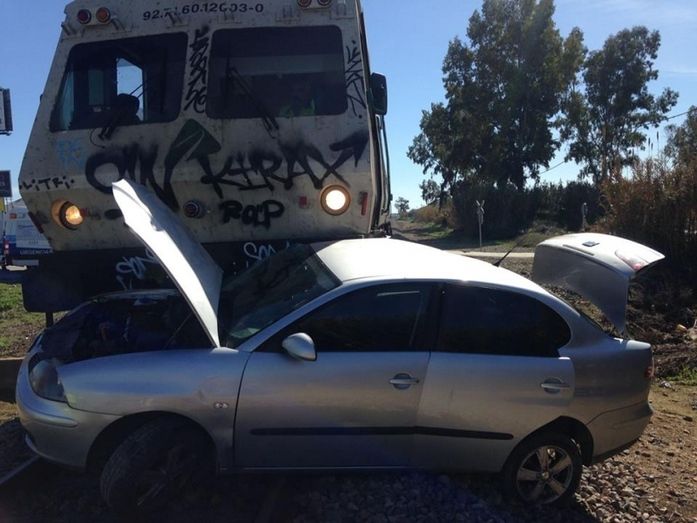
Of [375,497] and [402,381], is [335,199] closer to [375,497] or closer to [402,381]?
[402,381]

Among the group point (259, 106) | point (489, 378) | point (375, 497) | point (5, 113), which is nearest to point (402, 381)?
point (489, 378)

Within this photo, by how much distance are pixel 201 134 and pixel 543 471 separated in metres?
3.61

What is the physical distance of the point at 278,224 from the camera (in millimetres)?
5207

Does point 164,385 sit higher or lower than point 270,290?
lower

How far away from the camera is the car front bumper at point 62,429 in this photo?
10.9 feet

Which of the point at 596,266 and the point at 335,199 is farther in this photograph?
the point at 335,199

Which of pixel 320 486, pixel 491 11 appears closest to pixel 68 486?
pixel 320 486

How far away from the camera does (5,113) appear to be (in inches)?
715

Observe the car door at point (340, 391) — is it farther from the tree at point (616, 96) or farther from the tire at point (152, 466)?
the tree at point (616, 96)

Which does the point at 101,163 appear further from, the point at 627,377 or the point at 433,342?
the point at 627,377

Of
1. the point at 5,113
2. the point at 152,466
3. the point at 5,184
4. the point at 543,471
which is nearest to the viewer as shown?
the point at 152,466

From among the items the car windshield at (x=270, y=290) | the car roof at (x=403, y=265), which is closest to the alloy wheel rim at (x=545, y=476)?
the car roof at (x=403, y=265)

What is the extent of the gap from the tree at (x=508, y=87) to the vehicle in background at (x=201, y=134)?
32050 millimetres

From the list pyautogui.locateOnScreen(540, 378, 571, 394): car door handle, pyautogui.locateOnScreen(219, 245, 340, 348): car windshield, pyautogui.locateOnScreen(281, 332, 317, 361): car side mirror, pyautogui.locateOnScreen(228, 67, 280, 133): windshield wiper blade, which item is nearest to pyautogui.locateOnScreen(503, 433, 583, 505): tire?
pyautogui.locateOnScreen(540, 378, 571, 394): car door handle
